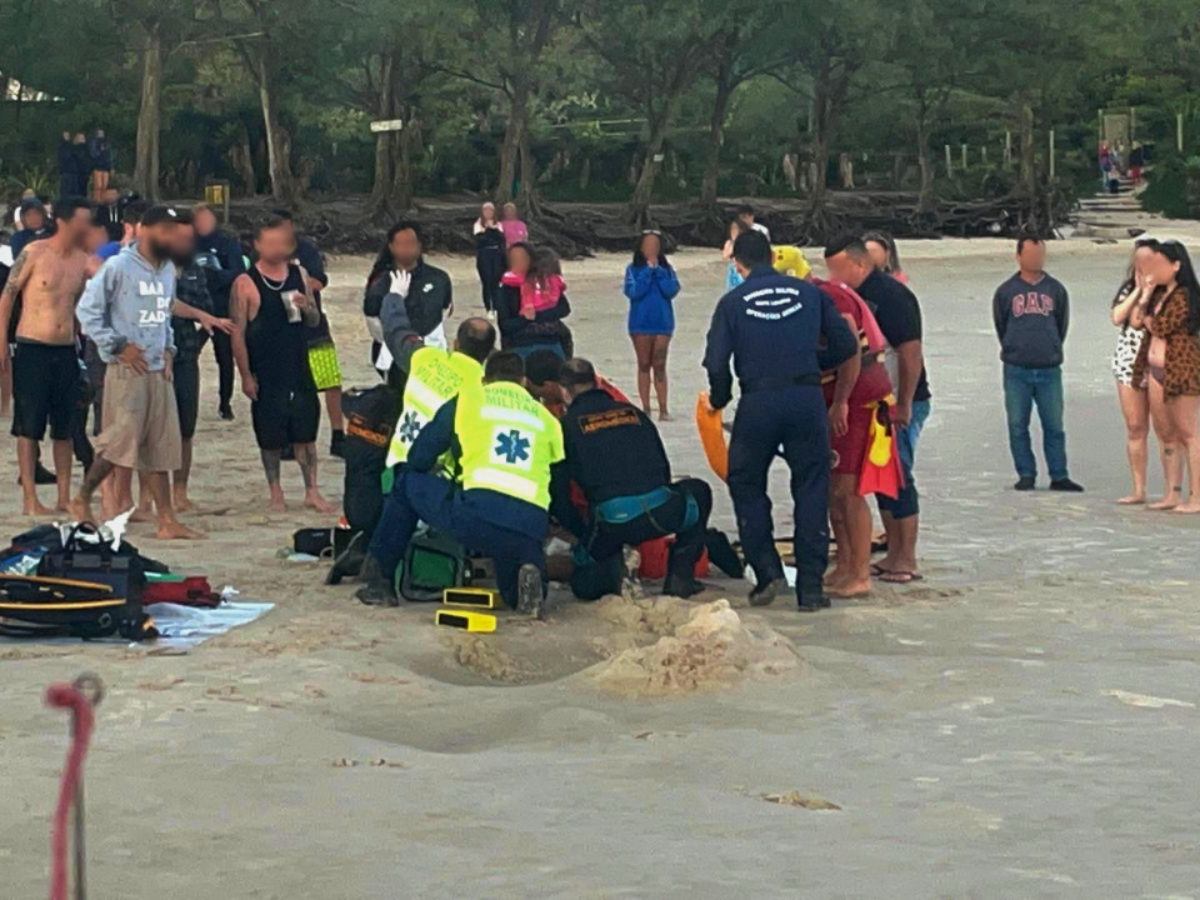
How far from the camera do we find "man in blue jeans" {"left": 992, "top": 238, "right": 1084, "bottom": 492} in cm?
1439

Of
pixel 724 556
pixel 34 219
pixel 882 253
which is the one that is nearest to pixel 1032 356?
pixel 882 253

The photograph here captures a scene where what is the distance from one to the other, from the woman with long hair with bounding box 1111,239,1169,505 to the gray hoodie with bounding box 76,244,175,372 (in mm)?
5685

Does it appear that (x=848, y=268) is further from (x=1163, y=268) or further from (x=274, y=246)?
(x=274, y=246)

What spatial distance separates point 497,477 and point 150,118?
1201 inches

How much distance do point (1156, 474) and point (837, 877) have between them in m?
9.86

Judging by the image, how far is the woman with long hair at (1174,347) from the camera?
1313 cm

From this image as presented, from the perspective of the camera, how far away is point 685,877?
19.6 feet

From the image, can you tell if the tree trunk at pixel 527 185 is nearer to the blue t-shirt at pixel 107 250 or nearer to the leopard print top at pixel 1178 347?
the blue t-shirt at pixel 107 250

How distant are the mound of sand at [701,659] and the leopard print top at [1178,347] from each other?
5009 millimetres

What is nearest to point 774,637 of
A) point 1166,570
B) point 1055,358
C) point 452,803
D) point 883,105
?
point 452,803

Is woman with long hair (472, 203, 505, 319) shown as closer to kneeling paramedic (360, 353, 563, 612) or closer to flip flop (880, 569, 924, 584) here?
flip flop (880, 569, 924, 584)

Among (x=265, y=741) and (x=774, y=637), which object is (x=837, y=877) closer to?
(x=265, y=741)

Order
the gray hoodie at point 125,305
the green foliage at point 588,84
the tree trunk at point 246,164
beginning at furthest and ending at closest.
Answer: the tree trunk at point 246,164 → the green foliage at point 588,84 → the gray hoodie at point 125,305

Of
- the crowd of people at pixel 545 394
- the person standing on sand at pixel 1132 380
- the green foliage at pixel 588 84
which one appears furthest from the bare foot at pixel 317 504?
the green foliage at pixel 588 84
